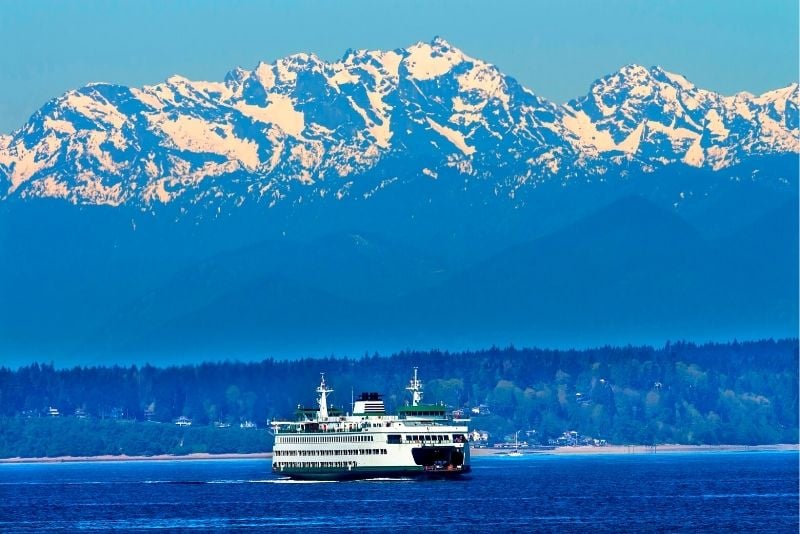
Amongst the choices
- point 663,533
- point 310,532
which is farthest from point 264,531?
point 663,533

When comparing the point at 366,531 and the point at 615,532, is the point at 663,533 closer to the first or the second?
the point at 615,532

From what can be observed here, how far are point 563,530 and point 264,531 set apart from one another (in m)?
23.4

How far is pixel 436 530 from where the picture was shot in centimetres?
19550

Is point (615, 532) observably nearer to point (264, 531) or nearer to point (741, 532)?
point (741, 532)

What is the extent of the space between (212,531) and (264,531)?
440cm

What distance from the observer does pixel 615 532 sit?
637 feet

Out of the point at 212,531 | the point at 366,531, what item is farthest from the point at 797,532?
the point at 212,531

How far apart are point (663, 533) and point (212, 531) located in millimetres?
35490

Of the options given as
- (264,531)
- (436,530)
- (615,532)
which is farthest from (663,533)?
(264,531)

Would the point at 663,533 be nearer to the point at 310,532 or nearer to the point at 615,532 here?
the point at 615,532

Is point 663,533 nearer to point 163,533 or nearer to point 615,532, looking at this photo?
point 615,532

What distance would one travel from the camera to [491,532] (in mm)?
194250

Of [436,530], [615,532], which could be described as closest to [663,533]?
[615,532]

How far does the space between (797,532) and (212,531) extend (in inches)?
1798
